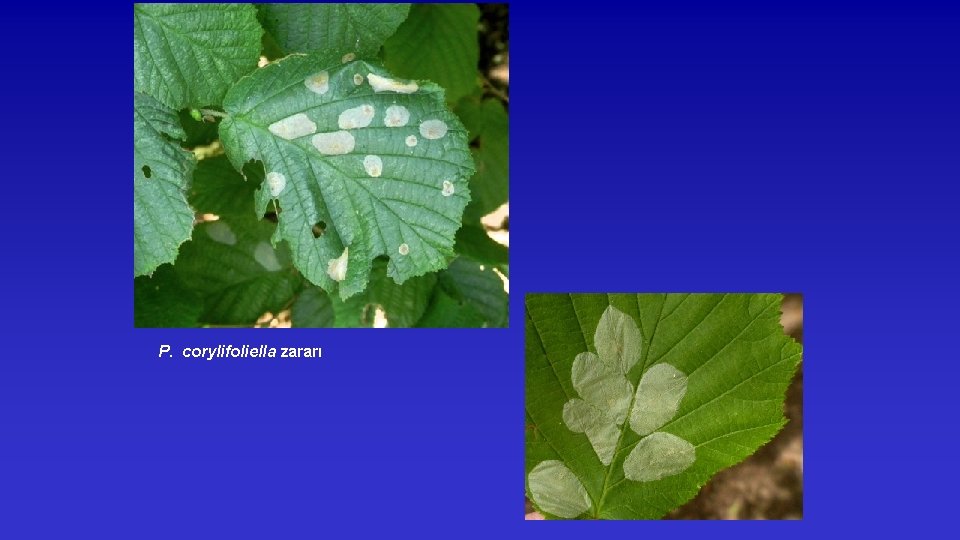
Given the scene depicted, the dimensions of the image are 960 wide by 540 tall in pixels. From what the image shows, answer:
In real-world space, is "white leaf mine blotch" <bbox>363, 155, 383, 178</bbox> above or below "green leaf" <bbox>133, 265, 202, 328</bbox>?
above

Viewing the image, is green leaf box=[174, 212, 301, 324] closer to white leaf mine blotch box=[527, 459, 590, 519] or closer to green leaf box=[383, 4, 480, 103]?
green leaf box=[383, 4, 480, 103]

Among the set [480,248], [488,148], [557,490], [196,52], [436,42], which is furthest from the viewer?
[488,148]

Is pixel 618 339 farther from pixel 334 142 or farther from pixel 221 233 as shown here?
pixel 221 233

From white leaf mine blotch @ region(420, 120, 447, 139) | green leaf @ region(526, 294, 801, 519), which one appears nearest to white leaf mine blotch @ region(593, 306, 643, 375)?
green leaf @ region(526, 294, 801, 519)

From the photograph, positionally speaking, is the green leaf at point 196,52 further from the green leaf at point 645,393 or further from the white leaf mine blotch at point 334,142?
the green leaf at point 645,393

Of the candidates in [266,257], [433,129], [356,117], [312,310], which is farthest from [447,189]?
[266,257]

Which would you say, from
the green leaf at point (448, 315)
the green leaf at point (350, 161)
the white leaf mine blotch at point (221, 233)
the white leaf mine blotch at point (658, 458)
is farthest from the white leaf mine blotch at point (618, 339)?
the white leaf mine blotch at point (221, 233)
